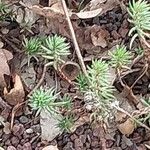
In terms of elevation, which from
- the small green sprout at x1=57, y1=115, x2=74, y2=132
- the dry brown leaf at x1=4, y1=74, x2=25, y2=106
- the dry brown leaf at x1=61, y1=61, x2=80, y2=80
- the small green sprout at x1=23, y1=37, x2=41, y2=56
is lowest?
the small green sprout at x1=57, y1=115, x2=74, y2=132

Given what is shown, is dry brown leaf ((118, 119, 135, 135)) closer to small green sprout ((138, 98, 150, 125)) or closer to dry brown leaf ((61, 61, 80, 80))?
small green sprout ((138, 98, 150, 125))

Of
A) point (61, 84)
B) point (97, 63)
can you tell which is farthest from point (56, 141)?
point (97, 63)

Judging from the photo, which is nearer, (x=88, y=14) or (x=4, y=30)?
(x=88, y=14)

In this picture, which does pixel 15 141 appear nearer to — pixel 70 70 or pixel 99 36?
pixel 70 70

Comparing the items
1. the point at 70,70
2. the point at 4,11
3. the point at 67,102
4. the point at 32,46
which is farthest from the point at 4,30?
the point at 67,102

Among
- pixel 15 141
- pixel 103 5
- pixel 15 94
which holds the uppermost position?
pixel 103 5

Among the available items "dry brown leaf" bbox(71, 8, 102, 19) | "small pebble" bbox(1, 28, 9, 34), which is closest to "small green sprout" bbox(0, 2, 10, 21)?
"small pebble" bbox(1, 28, 9, 34)
